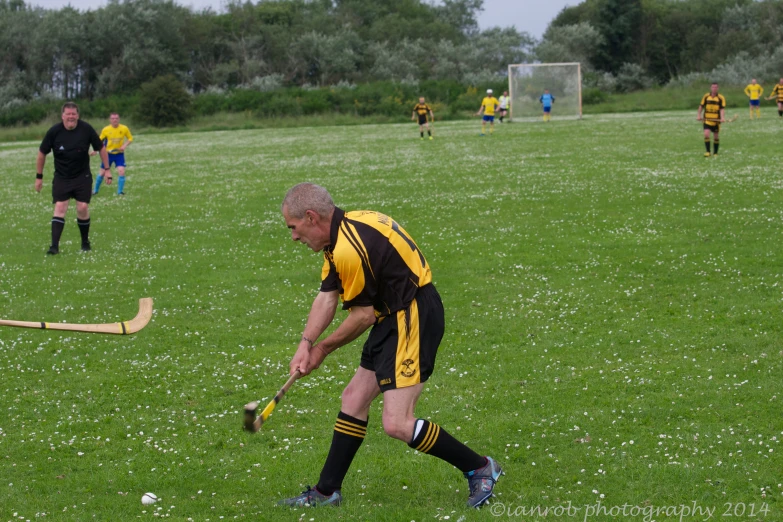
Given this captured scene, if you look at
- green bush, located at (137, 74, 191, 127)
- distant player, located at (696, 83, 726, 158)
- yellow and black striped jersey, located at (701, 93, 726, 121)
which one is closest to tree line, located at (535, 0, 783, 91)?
green bush, located at (137, 74, 191, 127)

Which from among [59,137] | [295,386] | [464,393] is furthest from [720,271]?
[59,137]

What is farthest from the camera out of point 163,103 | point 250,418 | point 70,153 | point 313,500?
point 163,103

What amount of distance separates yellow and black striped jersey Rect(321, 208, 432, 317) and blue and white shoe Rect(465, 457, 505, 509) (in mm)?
1248

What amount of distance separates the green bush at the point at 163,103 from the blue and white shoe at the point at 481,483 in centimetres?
6172

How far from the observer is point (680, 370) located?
332 inches

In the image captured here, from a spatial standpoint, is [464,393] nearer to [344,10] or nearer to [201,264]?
[201,264]

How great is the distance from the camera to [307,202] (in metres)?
5.45

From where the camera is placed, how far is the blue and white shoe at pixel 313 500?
19.3 feet

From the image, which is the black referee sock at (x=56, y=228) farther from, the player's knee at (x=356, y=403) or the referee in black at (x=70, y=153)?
the player's knee at (x=356, y=403)

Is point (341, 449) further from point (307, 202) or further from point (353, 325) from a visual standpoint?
point (307, 202)

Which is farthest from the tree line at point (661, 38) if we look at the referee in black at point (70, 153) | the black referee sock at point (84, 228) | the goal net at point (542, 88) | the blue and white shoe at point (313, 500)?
A: the blue and white shoe at point (313, 500)

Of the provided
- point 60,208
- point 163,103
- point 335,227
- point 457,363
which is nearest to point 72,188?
point 60,208

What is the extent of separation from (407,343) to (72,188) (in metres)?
11.5

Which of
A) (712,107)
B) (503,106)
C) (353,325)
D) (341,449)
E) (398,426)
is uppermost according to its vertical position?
(503,106)
